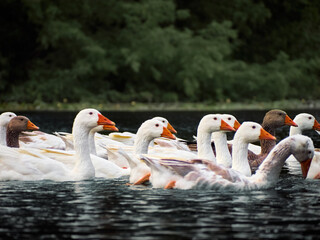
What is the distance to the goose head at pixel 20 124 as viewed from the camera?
13.4 m

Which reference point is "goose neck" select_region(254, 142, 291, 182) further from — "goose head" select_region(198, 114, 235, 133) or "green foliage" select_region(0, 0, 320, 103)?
"green foliage" select_region(0, 0, 320, 103)

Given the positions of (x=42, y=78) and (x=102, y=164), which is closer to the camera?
(x=102, y=164)

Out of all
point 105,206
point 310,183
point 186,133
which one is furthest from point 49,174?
point 186,133

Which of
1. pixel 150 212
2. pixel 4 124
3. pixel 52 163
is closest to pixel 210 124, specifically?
pixel 52 163

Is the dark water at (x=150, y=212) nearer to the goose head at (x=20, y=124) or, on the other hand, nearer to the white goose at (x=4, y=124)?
the goose head at (x=20, y=124)

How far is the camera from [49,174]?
11.0m

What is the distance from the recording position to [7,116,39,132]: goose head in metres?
13.4

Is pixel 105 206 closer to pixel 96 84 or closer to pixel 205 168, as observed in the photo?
pixel 205 168

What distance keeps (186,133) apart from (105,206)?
12517 mm

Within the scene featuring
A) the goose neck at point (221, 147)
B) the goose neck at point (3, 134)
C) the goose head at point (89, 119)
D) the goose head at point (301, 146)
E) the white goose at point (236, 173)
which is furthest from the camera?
the goose neck at point (3, 134)

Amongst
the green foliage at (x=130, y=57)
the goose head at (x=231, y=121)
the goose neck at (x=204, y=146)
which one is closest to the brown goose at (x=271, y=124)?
the goose head at (x=231, y=121)

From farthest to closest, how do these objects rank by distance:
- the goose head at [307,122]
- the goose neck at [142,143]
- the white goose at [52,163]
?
the goose head at [307,122] < the goose neck at [142,143] < the white goose at [52,163]

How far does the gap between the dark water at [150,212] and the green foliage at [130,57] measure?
27.6 meters

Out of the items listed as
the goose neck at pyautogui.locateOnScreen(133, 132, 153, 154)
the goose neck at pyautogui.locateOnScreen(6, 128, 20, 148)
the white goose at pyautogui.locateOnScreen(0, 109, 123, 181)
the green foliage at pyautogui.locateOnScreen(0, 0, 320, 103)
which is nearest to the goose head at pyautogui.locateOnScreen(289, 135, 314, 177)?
the goose neck at pyautogui.locateOnScreen(133, 132, 153, 154)
